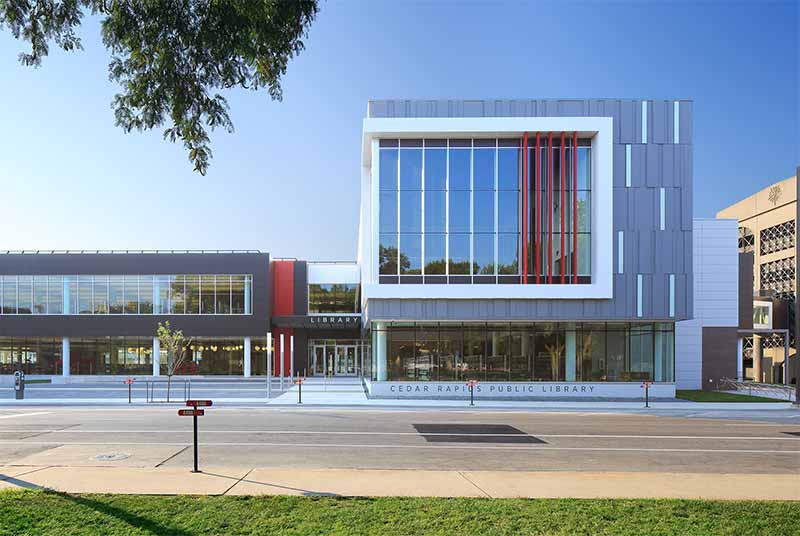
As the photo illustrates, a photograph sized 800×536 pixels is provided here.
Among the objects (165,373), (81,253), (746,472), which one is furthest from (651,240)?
(81,253)

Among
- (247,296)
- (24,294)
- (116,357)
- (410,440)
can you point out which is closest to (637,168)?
(410,440)

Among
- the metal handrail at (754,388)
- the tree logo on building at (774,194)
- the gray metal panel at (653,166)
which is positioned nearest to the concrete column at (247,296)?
the gray metal panel at (653,166)

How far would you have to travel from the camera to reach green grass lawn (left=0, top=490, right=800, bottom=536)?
7.91 m

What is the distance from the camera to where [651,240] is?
3156 cm

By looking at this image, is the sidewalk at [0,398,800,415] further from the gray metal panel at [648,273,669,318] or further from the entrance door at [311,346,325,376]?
the entrance door at [311,346,325,376]

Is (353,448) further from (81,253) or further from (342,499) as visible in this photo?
(81,253)

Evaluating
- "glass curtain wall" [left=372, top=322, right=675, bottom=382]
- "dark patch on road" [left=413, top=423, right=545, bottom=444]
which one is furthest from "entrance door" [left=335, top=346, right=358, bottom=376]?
"dark patch on road" [left=413, top=423, right=545, bottom=444]

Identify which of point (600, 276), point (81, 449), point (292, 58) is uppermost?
point (292, 58)

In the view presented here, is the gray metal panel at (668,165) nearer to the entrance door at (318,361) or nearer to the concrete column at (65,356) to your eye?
the entrance door at (318,361)

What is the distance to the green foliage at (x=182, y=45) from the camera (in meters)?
9.95

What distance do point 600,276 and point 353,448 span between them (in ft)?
63.5

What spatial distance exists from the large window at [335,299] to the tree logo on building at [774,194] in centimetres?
5046

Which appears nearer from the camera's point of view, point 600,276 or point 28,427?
point 28,427

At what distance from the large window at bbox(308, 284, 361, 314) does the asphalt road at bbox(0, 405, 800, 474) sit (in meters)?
26.9
